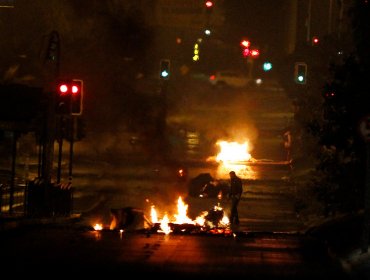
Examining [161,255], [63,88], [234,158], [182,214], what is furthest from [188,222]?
[234,158]

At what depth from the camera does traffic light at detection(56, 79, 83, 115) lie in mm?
21984

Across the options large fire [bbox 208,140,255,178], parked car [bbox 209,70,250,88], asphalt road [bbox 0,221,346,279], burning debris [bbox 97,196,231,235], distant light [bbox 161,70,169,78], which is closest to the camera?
asphalt road [bbox 0,221,346,279]

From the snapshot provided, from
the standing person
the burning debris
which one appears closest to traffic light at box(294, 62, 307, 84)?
the standing person

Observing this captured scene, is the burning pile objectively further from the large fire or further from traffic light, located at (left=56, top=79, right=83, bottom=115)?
the large fire

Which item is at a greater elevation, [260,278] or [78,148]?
[78,148]

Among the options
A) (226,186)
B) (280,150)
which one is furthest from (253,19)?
(226,186)

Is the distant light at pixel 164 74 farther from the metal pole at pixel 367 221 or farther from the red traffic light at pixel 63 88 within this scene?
the metal pole at pixel 367 221

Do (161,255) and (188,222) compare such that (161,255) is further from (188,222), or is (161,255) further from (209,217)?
(209,217)

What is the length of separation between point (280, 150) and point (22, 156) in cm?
1361

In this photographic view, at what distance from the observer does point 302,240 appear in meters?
18.1

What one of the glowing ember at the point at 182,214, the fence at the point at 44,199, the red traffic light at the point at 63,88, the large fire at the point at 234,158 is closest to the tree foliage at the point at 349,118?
the glowing ember at the point at 182,214

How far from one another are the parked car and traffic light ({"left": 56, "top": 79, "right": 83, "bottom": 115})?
45.7 m

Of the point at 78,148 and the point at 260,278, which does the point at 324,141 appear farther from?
the point at 78,148

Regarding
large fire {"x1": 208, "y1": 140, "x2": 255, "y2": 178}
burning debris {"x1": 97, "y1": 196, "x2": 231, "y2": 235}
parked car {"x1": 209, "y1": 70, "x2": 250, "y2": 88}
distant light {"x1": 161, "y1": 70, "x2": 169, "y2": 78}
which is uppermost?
parked car {"x1": 209, "y1": 70, "x2": 250, "y2": 88}
